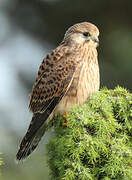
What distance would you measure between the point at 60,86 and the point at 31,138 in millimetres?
625

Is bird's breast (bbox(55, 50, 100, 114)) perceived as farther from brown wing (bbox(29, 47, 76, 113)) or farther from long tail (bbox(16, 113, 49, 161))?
long tail (bbox(16, 113, 49, 161))

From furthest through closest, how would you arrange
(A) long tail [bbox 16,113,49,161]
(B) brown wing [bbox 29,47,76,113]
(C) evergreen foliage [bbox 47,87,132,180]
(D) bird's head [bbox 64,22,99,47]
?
(D) bird's head [bbox 64,22,99,47]
(B) brown wing [bbox 29,47,76,113]
(A) long tail [bbox 16,113,49,161]
(C) evergreen foliage [bbox 47,87,132,180]

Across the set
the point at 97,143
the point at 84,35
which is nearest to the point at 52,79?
the point at 84,35

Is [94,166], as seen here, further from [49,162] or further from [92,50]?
[92,50]

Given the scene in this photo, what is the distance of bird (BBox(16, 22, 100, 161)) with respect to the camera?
5484mm

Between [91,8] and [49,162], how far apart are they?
16.1 feet

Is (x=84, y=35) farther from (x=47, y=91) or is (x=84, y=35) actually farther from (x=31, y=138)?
(x=31, y=138)

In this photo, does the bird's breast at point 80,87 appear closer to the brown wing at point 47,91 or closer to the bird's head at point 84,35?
the brown wing at point 47,91

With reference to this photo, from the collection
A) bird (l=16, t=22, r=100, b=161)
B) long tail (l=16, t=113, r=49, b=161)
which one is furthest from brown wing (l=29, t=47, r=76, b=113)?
long tail (l=16, t=113, r=49, b=161)

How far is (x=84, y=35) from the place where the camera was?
6090 millimetres

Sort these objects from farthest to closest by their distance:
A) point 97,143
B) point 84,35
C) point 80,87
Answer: point 84,35 → point 80,87 → point 97,143

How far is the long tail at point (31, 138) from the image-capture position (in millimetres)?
5348

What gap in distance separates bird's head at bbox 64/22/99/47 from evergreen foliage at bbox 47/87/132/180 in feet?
5.74

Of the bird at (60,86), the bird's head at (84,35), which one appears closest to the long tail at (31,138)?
the bird at (60,86)
